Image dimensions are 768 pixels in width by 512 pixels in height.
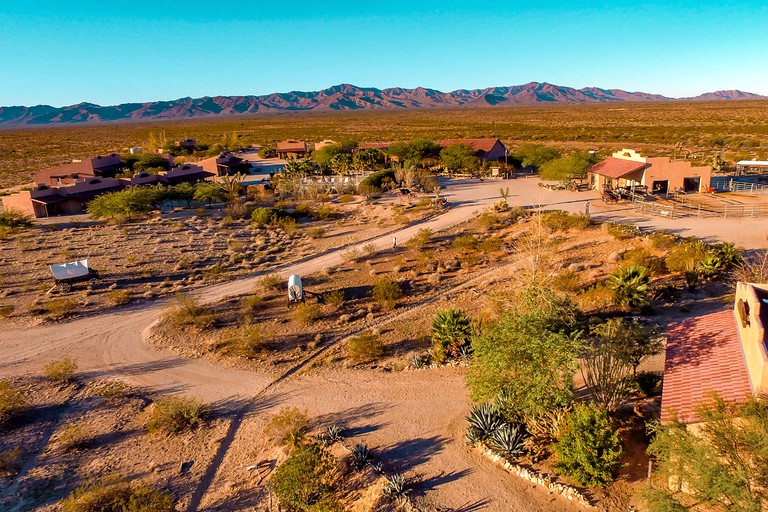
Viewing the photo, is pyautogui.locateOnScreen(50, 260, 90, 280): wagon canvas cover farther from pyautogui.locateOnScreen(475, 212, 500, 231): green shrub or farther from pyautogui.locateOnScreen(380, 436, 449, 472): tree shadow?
pyautogui.locateOnScreen(475, 212, 500, 231): green shrub

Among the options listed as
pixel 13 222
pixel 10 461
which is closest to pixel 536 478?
pixel 10 461

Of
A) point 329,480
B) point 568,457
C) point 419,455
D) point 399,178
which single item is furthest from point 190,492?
point 399,178

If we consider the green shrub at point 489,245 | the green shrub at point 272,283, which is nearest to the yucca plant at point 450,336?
the green shrub at point 272,283

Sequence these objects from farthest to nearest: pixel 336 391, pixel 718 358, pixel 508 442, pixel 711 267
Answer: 1. pixel 711 267
2. pixel 336 391
3. pixel 508 442
4. pixel 718 358

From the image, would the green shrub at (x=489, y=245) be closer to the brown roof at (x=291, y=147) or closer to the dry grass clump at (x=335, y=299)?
the dry grass clump at (x=335, y=299)

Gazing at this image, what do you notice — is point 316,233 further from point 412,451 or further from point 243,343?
point 412,451

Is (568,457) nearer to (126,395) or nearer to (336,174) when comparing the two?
(126,395)
